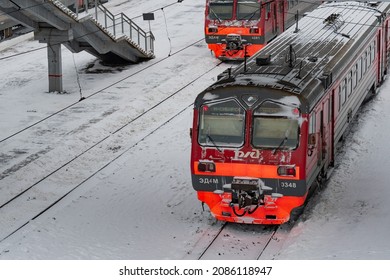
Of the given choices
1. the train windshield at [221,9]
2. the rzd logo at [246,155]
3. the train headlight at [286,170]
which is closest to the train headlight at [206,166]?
the rzd logo at [246,155]

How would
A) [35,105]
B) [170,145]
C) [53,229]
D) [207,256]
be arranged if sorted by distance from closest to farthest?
[207,256]
[53,229]
[170,145]
[35,105]

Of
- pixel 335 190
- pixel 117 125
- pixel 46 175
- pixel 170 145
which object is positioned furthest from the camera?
pixel 117 125

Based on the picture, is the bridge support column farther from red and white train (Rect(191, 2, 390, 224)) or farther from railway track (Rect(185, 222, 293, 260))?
railway track (Rect(185, 222, 293, 260))

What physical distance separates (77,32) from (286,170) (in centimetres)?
1518

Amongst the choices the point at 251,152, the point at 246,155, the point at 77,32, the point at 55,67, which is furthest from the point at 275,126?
the point at 77,32

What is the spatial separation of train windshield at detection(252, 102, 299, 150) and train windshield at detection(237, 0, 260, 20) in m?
16.3

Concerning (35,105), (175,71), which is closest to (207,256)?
(35,105)

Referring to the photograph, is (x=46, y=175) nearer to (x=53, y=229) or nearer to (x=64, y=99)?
(x=53, y=229)

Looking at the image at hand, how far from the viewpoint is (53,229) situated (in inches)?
678

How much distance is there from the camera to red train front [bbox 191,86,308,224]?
1572 centimetres

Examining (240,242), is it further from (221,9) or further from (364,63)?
(221,9)
